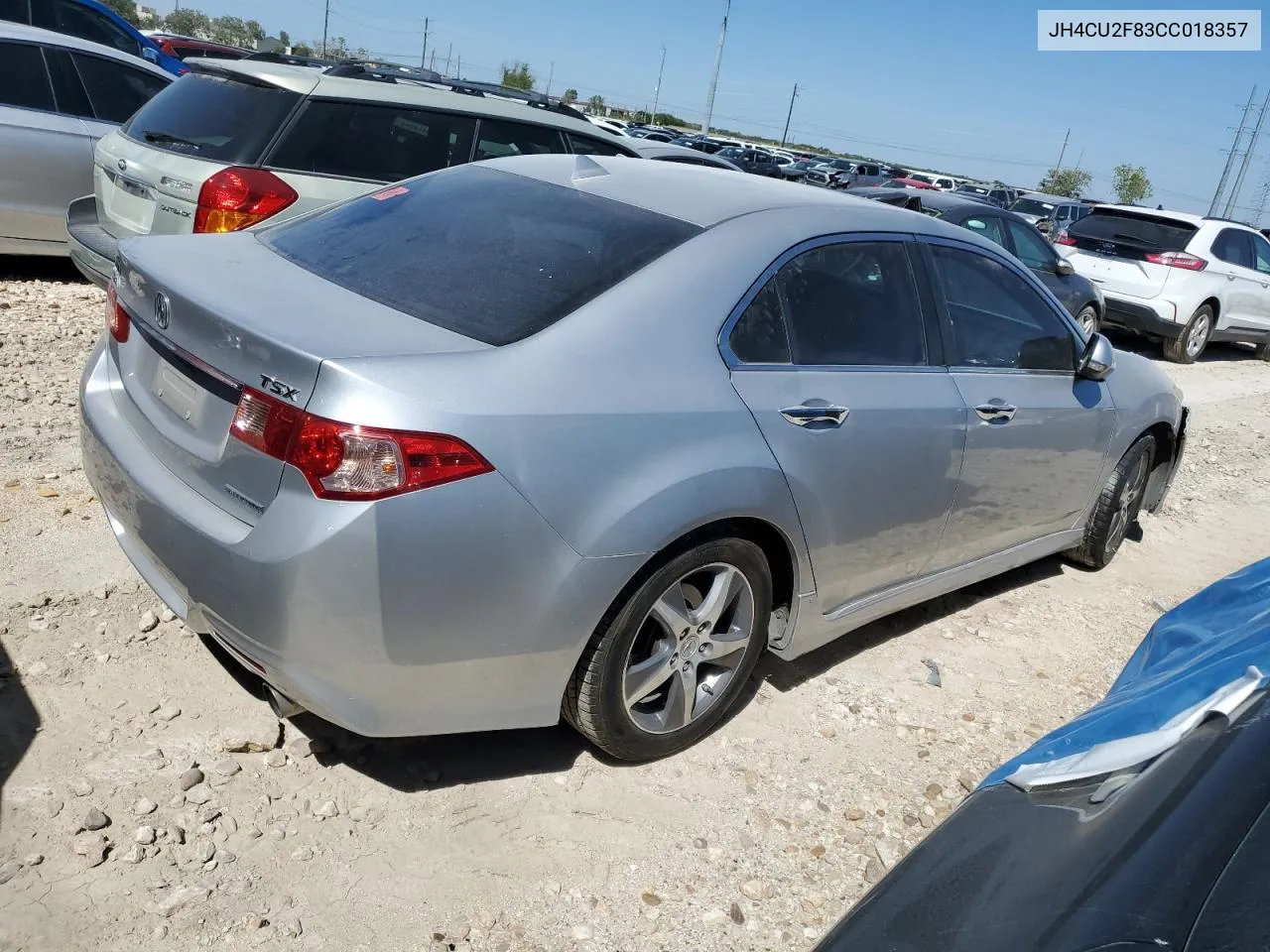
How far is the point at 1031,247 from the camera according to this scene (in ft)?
37.3

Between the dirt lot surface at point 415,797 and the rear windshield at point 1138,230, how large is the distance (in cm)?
946

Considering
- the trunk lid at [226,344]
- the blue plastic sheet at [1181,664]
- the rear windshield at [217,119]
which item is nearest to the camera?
the blue plastic sheet at [1181,664]

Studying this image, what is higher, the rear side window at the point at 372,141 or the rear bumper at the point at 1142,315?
the rear side window at the point at 372,141

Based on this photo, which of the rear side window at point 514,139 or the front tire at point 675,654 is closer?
the front tire at point 675,654

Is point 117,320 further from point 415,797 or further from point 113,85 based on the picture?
point 113,85

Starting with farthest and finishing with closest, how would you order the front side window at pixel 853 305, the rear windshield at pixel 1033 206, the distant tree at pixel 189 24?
1. the distant tree at pixel 189 24
2. the rear windshield at pixel 1033 206
3. the front side window at pixel 853 305

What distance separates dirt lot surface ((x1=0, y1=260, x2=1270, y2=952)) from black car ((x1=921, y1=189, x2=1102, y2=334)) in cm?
748

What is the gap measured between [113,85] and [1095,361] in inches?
275

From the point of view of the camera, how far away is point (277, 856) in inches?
106

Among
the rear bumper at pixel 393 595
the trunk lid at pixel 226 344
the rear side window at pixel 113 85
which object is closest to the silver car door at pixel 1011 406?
the rear bumper at pixel 393 595

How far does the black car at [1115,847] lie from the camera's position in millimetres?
1504

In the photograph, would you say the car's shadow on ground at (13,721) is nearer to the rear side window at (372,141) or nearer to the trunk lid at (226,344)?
the trunk lid at (226,344)

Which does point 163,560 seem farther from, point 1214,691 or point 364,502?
point 1214,691

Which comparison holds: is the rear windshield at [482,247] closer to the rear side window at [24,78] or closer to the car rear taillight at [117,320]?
the car rear taillight at [117,320]
